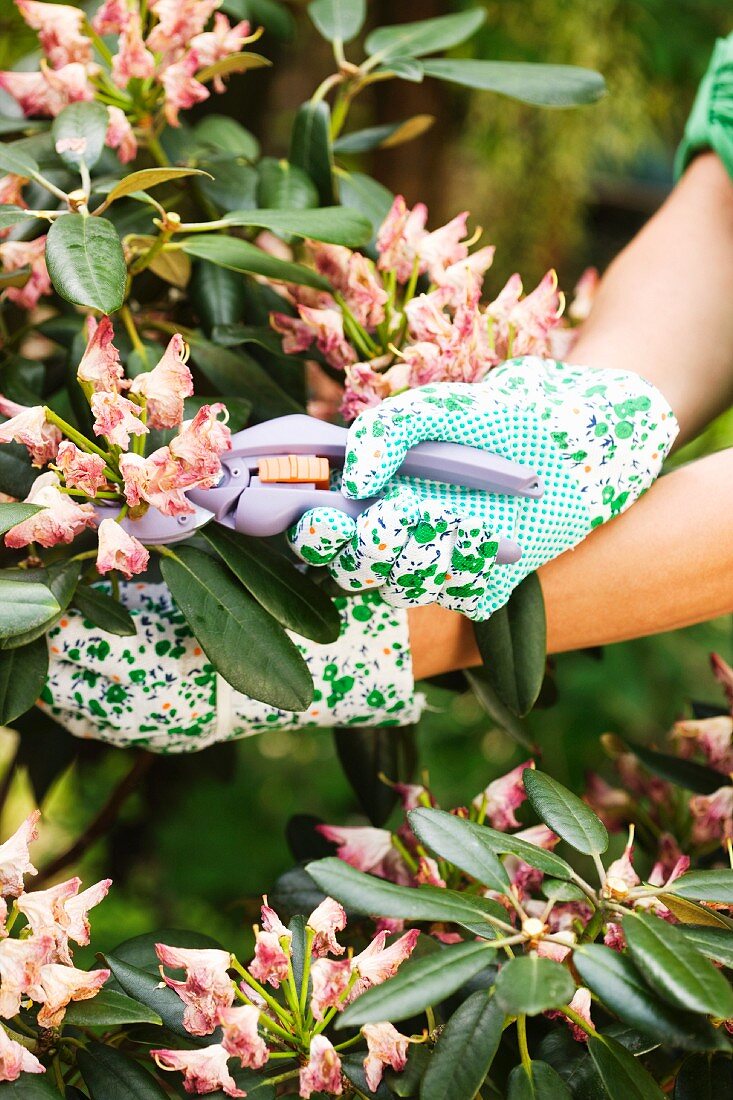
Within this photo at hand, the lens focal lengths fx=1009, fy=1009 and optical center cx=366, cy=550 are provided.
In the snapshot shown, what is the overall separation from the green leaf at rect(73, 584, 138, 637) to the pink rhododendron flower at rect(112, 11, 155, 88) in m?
0.32

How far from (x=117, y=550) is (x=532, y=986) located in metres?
0.26

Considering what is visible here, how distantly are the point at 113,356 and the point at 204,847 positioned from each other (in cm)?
113

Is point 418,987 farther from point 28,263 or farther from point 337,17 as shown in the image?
point 337,17

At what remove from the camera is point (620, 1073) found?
0.43 meters

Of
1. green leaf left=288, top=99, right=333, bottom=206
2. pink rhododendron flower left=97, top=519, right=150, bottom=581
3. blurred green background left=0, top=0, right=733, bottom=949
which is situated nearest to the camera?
pink rhododendron flower left=97, top=519, right=150, bottom=581

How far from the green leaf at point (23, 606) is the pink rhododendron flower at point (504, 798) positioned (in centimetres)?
29

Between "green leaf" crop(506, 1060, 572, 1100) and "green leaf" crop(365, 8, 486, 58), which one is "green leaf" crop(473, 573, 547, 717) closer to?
"green leaf" crop(506, 1060, 572, 1100)

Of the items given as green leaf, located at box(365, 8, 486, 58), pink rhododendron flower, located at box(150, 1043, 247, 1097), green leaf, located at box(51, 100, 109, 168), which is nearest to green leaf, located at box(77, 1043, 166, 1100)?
pink rhododendron flower, located at box(150, 1043, 247, 1097)

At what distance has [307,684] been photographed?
0.50m

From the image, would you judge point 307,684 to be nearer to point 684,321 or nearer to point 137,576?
point 137,576

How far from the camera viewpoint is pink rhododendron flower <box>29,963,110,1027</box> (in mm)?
433

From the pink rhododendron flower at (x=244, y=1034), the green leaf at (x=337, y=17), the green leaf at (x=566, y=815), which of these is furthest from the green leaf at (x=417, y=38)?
the pink rhododendron flower at (x=244, y=1034)

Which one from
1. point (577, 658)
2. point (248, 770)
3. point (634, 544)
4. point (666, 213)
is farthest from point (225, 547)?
point (248, 770)

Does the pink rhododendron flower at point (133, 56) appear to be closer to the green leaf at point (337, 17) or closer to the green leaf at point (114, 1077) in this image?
the green leaf at point (337, 17)
